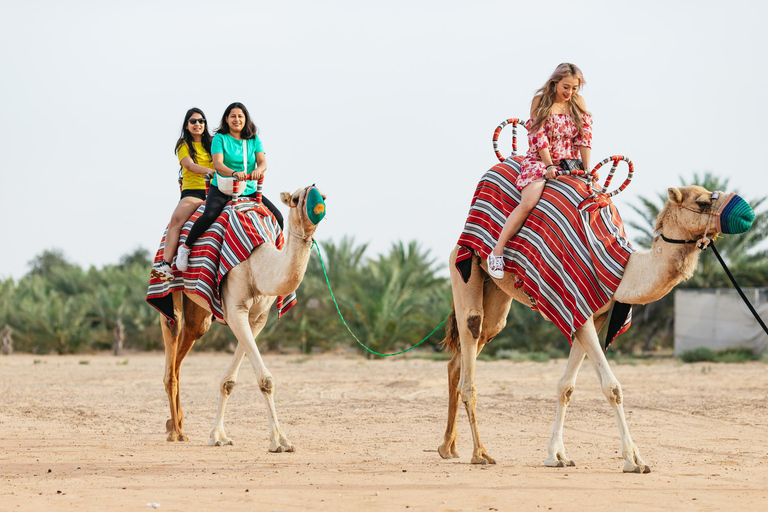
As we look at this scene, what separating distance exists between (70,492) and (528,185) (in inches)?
161

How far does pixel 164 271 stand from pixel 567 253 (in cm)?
409

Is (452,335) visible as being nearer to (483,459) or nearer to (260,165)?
(483,459)

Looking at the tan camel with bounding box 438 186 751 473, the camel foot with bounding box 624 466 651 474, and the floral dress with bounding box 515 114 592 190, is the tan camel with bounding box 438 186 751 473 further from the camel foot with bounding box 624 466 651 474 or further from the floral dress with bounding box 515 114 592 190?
the floral dress with bounding box 515 114 592 190

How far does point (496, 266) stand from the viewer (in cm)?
693

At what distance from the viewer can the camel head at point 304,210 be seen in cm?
709

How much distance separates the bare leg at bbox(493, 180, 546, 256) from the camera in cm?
698

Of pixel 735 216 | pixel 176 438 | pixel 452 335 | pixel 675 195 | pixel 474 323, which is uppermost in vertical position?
pixel 675 195

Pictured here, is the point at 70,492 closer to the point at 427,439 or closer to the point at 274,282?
the point at 274,282

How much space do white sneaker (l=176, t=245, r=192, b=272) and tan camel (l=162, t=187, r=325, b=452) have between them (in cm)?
32

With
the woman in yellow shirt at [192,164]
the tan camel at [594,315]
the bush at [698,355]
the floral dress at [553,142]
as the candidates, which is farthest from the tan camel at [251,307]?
the bush at [698,355]

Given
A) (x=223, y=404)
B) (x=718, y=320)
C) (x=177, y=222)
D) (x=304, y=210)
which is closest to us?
(x=304, y=210)

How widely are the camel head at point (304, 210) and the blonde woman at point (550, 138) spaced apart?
1.46 meters

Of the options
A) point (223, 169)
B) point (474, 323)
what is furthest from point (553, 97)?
point (223, 169)

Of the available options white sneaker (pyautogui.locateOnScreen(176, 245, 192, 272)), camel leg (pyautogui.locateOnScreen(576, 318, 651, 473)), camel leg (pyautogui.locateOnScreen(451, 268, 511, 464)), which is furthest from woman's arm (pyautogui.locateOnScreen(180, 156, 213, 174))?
camel leg (pyautogui.locateOnScreen(576, 318, 651, 473))
